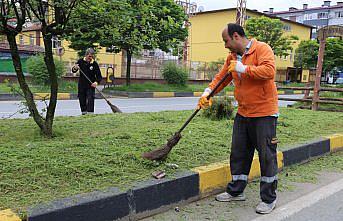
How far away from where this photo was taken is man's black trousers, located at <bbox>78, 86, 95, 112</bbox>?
7.69 meters

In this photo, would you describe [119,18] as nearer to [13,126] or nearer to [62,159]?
[62,159]

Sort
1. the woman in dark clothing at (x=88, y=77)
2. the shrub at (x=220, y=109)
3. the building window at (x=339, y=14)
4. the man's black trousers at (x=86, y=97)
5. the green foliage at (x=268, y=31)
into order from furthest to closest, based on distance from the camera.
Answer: the building window at (x=339, y=14) < the green foliage at (x=268, y=31) < the man's black trousers at (x=86, y=97) < the woman in dark clothing at (x=88, y=77) < the shrub at (x=220, y=109)

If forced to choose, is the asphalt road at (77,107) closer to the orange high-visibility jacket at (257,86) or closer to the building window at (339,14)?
the orange high-visibility jacket at (257,86)

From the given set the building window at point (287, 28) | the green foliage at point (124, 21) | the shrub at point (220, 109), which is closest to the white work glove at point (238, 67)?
the green foliage at point (124, 21)

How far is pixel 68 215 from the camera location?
2686 mm

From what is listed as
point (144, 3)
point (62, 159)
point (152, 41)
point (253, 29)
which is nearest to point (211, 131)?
point (152, 41)

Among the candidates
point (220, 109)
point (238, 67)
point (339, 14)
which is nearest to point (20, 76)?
point (238, 67)

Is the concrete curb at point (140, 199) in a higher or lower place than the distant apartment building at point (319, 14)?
lower

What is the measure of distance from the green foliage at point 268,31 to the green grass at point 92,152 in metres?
25.2

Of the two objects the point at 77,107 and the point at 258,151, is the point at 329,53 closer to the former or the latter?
the point at 77,107

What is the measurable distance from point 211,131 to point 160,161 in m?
2.00

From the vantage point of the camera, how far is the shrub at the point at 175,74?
70.0ft

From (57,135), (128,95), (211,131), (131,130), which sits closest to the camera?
(57,135)

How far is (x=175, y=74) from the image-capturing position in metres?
21.3
